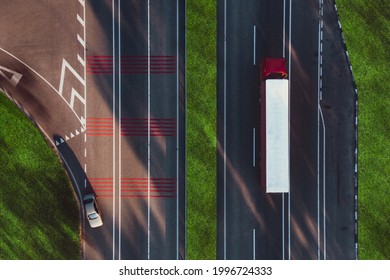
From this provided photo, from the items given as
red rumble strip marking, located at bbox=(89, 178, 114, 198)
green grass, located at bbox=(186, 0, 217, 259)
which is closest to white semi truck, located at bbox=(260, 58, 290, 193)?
green grass, located at bbox=(186, 0, 217, 259)

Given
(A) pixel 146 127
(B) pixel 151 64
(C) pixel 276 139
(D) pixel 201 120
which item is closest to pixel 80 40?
(B) pixel 151 64

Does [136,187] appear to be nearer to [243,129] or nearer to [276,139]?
[243,129]

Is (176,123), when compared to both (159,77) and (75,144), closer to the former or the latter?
(159,77)

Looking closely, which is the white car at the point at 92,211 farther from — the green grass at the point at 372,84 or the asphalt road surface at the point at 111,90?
the green grass at the point at 372,84

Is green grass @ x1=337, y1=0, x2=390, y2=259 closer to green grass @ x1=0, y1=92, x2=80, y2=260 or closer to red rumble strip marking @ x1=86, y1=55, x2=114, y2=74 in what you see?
red rumble strip marking @ x1=86, y1=55, x2=114, y2=74

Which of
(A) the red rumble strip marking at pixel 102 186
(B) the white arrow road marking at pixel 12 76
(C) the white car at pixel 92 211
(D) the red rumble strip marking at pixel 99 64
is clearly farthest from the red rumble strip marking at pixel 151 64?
(C) the white car at pixel 92 211

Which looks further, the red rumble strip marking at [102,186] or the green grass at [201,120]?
the red rumble strip marking at [102,186]
